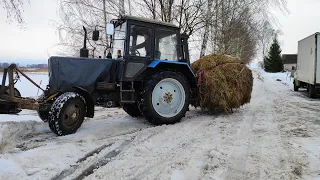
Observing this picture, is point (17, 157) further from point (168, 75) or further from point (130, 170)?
point (168, 75)

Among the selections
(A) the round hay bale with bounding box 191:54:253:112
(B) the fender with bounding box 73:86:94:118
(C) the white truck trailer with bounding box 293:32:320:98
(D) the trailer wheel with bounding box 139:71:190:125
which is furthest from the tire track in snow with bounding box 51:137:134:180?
(C) the white truck trailer with bounding box 293:32:320:98

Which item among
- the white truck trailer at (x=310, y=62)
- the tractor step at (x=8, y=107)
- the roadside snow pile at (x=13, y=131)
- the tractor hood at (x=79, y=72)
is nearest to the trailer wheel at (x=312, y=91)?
the white truck trailer at (x=310, y=62)

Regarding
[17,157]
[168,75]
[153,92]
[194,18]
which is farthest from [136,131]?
[194,18]

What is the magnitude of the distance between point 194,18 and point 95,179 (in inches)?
425

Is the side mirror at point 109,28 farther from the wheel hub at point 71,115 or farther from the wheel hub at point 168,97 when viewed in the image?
the wheel hub at point 71,115

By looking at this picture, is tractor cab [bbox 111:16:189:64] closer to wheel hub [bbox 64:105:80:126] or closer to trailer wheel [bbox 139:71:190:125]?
trailer wheel [bbox 139:71:190:125]

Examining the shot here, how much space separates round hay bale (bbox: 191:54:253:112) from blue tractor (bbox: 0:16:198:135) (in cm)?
36

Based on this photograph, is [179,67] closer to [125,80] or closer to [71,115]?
[125,80]

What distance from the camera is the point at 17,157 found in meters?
4.01

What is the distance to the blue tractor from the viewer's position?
5305 millimetres

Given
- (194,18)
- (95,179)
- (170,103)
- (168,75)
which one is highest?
(194,18)

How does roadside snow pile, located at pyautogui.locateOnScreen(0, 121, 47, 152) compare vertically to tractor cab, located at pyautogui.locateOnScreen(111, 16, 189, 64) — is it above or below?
below

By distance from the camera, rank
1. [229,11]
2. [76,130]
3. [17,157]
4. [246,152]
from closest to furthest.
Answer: [17,157] < [246,152] < [76,130] < [229,11]

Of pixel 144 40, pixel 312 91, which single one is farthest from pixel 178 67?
pixel 312 91
